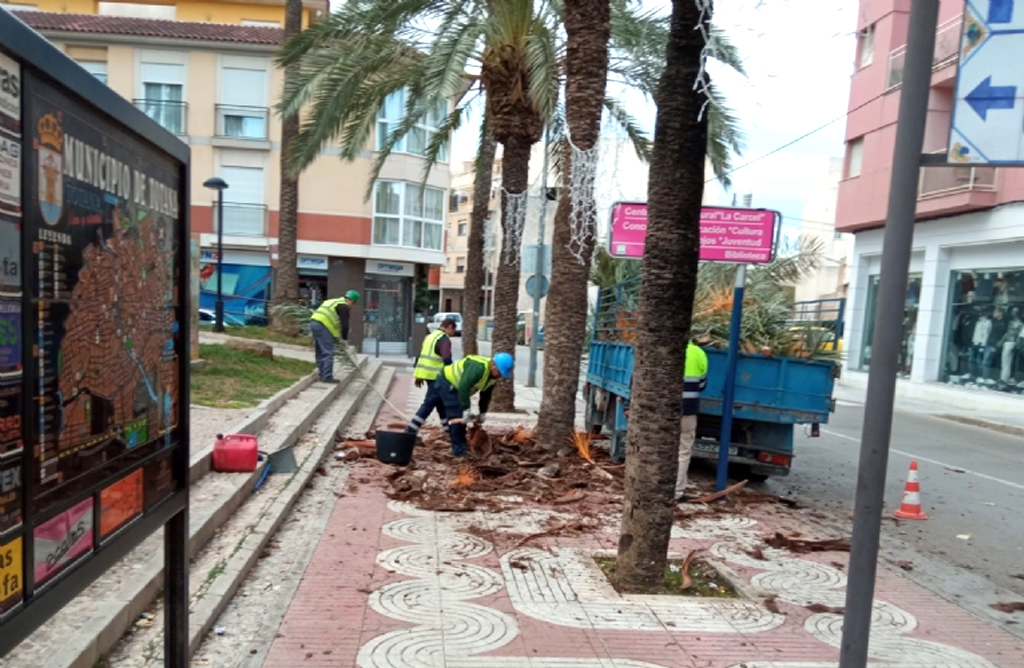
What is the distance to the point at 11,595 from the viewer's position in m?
2.01

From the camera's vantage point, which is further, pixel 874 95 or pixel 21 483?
pixel 874 95

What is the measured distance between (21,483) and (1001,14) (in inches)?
142

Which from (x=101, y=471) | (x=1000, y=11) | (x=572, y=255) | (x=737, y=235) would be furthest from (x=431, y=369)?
(x=1000, y=11)

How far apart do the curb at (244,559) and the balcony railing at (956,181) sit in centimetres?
1789

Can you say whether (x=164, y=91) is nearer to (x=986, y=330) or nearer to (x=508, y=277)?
(x=508, y=277)

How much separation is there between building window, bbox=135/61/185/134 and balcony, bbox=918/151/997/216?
25.2 meters

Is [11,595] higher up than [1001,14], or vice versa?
[1001,14]

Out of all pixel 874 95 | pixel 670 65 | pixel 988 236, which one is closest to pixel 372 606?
pixel 670 65

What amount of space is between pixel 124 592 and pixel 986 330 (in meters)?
22.7

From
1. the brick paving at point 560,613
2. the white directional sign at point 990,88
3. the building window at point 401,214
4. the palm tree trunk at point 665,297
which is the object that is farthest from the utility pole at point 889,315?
the building window at point 401,214

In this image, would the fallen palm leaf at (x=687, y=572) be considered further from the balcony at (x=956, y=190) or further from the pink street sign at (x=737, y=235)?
the balcony at (x=956, y=190)

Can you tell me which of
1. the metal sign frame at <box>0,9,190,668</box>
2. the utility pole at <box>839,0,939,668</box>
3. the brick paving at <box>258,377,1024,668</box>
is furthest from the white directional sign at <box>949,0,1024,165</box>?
the metal sign frame at <box>0,9,190,668</box>

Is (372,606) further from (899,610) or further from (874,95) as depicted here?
(874,95)

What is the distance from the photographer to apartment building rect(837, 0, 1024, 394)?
20234 millimetres
